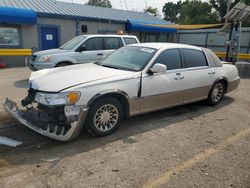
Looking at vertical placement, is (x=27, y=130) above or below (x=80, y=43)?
below

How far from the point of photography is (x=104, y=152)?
370 cm

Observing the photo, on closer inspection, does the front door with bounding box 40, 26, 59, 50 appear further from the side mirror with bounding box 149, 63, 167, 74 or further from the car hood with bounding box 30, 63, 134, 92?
the side mirror with bounding box 149, 63, 167, 74

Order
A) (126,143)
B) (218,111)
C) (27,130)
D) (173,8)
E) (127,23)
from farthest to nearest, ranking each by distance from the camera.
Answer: (173,8) < (127,23) < (218,111) < (27,130) < (126,143)

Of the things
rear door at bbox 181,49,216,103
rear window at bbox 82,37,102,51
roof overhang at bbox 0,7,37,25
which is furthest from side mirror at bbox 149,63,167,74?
roof overhang at bbox 0,7,37,25

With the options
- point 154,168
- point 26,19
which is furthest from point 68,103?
point 26,19

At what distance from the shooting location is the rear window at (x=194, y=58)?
547 centimetres

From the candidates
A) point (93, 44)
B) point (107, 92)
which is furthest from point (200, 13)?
point (107, 92)

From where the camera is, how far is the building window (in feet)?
44.2

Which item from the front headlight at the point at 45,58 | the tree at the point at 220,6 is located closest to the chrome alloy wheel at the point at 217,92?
the front headlight at the point at 45,58

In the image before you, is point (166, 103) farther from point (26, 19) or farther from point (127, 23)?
point (127, 23)

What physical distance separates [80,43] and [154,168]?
6.46 meters

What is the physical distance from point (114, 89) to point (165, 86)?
1318 mm

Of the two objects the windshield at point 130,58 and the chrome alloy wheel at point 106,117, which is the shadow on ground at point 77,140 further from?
the windshield at point 130,58

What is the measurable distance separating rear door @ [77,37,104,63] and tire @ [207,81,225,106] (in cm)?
450
